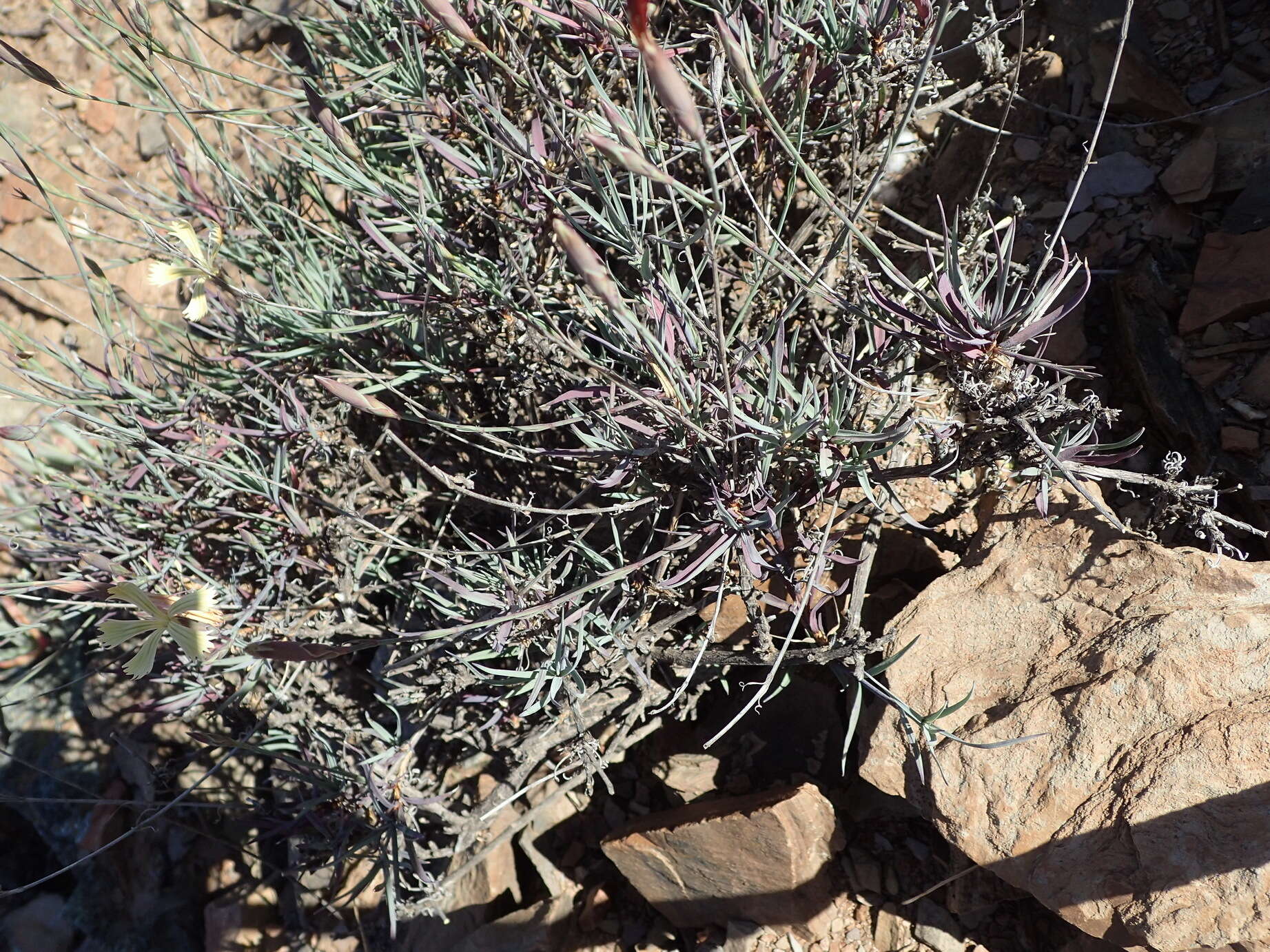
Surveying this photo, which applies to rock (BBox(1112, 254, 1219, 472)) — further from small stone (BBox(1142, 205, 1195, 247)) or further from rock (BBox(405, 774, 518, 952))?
rock (BBox(405, 774, 518, 952))

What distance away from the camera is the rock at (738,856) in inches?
67.5

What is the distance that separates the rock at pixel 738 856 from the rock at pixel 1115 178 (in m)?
Answer: 1.45

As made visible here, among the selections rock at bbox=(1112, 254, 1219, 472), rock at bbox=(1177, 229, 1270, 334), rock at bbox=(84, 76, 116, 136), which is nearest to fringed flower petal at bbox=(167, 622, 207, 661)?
rock at bbox=(1112, 254, 1219, 472)

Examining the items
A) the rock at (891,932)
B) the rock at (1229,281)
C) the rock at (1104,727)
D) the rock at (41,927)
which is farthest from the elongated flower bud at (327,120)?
the rock at (41,927)

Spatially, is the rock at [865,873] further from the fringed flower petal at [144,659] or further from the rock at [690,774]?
the fringed flower petal at [144,659]

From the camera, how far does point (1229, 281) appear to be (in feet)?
5.74

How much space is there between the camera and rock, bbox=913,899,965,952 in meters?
1.68

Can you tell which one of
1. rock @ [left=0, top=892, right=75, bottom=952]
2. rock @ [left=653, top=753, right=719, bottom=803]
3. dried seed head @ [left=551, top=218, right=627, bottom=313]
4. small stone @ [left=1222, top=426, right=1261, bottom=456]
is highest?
dried seed head @ [left=551, top=218, right=627, bottom=313]

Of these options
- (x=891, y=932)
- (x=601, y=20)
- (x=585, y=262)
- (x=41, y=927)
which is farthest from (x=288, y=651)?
(x=41, y=927)

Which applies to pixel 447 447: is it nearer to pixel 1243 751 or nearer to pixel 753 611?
pixel 753 611

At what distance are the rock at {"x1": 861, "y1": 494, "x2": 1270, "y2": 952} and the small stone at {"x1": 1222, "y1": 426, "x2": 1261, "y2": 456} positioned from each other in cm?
38

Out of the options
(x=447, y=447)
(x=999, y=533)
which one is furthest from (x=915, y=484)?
(x=447, y=447)

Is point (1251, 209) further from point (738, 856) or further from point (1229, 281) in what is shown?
point (738, 856)

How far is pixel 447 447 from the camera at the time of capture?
2.05 metres
